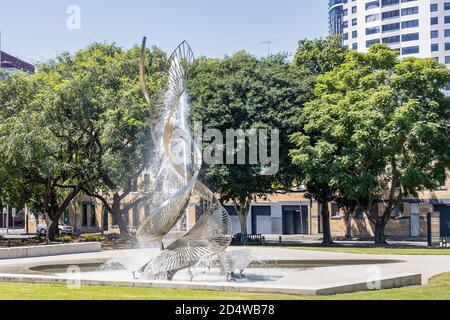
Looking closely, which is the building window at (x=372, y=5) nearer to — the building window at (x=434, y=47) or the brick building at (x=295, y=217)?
the building window at (x=434, y=47)

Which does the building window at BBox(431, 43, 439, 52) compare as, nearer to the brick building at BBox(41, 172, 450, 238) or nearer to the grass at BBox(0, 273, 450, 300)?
the brick building at BBox(41, 172, 450, 238)

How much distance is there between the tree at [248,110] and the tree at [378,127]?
1654 millimetres

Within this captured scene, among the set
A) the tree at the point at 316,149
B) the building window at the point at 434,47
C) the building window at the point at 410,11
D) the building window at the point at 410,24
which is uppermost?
the building window at the point at 410,11

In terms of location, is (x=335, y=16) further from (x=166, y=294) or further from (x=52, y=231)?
(x=166, y=294)

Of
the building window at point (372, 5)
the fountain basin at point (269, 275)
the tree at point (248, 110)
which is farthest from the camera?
the building window at point (372, 5)

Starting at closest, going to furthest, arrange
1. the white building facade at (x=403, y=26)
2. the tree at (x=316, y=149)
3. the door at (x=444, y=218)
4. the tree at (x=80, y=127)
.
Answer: the tree at (x=80, y=127), the tree at (x=316, y=149), the door at (x=444, y=218), the white building facade at (x=403, y=26)

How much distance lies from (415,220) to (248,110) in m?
24.0

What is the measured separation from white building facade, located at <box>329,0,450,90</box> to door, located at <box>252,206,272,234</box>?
5568 centimetres

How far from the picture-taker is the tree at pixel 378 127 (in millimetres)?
45781

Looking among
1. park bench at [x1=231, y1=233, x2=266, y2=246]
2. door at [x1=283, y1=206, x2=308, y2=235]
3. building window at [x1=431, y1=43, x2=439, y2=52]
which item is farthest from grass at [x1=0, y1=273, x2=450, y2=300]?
building window at [x1=431, y1=43, x2=439, y2=52]

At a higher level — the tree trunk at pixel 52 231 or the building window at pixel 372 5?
the building window at pixel 372 5

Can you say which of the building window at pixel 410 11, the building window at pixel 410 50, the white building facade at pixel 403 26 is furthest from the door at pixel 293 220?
the building window at pixel 410 11

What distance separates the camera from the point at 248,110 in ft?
160
